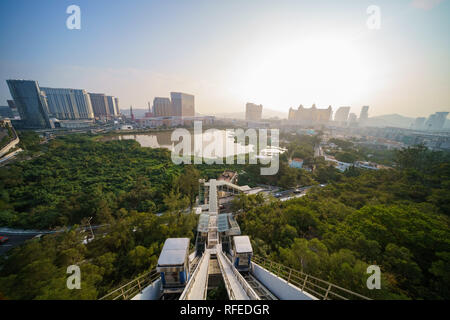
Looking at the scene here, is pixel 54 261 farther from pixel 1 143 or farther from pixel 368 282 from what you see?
pixel 1 143

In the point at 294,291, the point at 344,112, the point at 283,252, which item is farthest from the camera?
the point at 344,112

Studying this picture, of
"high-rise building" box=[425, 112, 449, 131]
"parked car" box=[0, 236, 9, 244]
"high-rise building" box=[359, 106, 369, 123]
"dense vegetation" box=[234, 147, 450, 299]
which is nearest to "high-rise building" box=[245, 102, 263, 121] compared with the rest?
"high-rise building" box=[359, 106, 369, 123]

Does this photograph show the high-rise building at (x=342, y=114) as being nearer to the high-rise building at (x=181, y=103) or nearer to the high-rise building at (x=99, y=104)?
the high-rise building at (x=181, y=103)

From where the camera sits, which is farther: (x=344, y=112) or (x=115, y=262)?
(x=344, y=112)

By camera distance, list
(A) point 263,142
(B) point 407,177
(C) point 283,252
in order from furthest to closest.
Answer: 1. (A) point 263,142
2. (B) point 407,177
3. (C) point 283,252

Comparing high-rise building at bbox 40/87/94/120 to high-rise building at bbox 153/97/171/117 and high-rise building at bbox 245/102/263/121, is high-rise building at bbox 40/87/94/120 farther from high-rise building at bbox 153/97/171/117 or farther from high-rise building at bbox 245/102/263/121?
high-rise building at bbox 245/102/263/121
